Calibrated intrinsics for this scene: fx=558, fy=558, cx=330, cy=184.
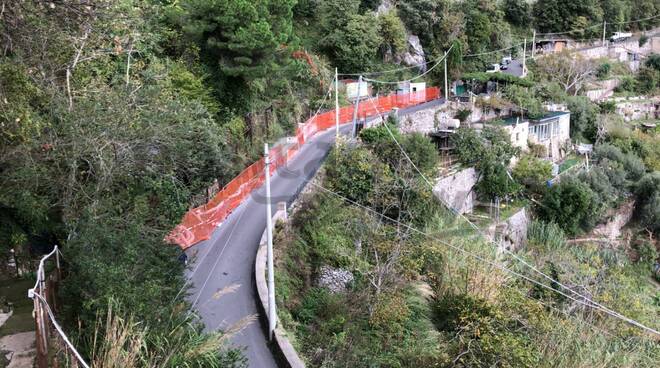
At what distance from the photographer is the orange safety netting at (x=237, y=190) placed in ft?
51.0

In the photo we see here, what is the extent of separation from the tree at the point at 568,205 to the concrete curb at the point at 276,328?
14.8 meters

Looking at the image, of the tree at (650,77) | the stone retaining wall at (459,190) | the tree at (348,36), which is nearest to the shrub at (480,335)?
the stone retaining wall at (459,190)

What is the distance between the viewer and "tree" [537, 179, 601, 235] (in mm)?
25062

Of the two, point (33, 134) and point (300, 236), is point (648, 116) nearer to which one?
point (300, 236)

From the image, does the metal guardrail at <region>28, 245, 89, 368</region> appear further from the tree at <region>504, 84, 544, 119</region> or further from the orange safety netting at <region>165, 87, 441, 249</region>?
the tree at <region>504, 84, 544, 119</region>

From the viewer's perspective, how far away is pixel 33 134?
9.95 m

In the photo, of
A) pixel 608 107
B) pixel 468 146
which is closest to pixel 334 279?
pixel 468 146

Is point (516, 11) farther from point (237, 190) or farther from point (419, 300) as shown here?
point (419, 300)

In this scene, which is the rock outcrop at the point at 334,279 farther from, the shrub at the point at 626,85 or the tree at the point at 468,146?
the shrub at the point at 626,85

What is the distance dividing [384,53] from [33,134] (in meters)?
31.6

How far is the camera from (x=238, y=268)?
1443cm

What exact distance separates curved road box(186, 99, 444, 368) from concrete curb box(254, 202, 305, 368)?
0.16 m

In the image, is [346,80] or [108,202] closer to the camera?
[108,202]

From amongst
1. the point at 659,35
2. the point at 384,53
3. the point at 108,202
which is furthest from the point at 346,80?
the point at 659,35
